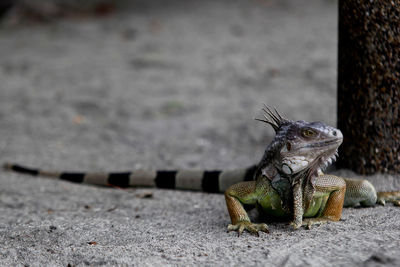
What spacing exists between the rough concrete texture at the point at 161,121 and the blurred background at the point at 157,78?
0.10 ft

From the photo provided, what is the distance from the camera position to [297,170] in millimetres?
3424

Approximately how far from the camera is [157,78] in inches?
360

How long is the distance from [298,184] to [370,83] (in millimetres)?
1232

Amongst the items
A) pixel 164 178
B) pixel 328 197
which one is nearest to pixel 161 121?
pixel 164 178

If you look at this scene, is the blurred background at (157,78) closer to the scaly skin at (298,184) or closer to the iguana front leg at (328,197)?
the scaly skin at (298,184)

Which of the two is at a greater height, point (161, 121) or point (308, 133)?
point (308, 133)

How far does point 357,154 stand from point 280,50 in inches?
223

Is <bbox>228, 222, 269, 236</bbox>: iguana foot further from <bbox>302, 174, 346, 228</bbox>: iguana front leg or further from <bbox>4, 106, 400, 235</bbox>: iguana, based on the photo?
<bbox>302, 174, 346, 228</bbox>: iguana front leg

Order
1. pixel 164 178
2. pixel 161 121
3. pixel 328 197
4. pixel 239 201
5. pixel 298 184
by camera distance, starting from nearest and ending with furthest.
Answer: pixel 298 184 < pixel 328 197 < pixel 239 201 < pixel 164 178 < pixel 161 121

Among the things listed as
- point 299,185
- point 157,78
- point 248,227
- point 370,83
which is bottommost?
point 248,227

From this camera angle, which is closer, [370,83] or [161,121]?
[370,83]

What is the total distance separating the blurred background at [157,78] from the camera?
6.77 m

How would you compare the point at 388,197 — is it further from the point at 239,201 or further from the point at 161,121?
the point at 161,121

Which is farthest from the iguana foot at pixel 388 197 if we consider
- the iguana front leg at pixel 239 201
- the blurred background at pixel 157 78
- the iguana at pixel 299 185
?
the blurred background at pixel 157 78
